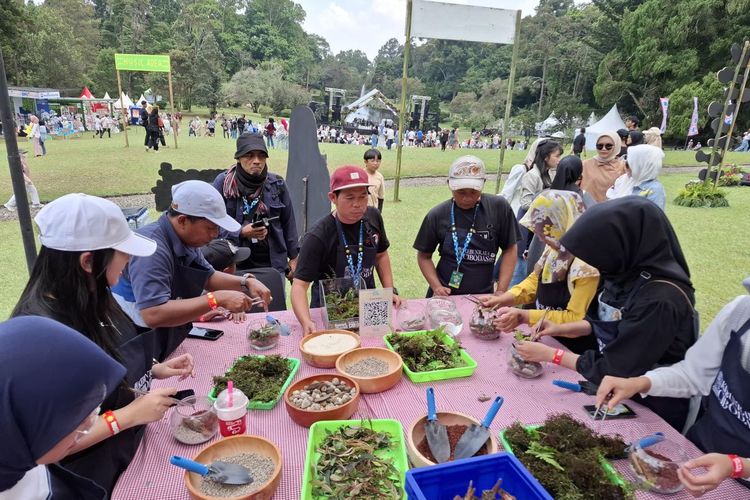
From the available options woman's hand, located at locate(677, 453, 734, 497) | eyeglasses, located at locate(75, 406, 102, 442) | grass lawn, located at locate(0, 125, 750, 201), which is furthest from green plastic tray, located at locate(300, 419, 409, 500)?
grass lawn, located at locate(0, 125, 750, 201)

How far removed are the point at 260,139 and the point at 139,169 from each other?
12018mm

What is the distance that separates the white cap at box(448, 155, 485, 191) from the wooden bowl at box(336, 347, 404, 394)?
57.9 inches

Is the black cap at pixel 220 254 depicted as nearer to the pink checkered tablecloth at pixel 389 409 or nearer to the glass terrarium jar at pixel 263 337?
the pink checkered tablecloth at pixel 389 409

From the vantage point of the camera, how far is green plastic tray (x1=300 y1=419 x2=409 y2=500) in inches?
56.3

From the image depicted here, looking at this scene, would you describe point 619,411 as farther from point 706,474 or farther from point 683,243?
point 683,243

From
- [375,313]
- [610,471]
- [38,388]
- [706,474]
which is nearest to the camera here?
[38,388]

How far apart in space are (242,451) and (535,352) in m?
1.42

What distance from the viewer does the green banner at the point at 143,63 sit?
15.0 meters

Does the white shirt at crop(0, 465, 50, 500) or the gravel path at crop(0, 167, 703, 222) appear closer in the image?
the white shirt at crop(0, 465, 50, 500)

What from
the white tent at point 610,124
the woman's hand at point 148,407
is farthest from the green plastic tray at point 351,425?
the white tent at point 610,124

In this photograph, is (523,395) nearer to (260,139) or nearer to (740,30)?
(260,139)

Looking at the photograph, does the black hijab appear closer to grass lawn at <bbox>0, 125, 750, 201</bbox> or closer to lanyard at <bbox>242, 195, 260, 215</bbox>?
lanyard at <bbox>242, 195, 260, 215</bbox>

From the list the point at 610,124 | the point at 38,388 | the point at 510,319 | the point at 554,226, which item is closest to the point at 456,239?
the point at 554,226

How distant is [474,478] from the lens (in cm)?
132
